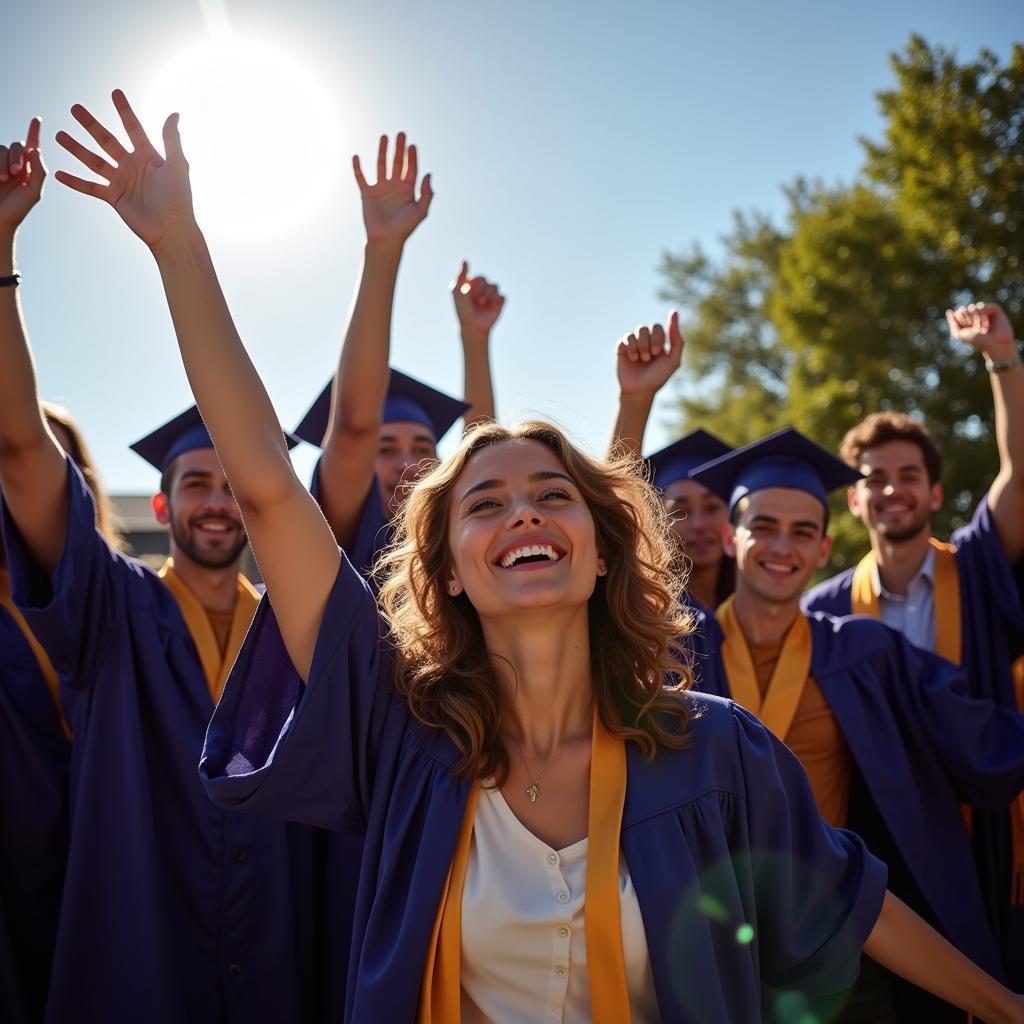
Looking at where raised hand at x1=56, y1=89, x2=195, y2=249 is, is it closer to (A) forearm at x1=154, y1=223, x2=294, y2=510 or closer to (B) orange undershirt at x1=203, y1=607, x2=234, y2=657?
(A) forearm at x1=154, y1=223, x2=294, y2=510

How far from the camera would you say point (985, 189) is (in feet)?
39.2

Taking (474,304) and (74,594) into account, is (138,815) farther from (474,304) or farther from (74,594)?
(474,304)

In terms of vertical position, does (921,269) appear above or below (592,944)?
above

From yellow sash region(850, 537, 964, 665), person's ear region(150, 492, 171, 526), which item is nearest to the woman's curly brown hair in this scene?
person's ear region(150, 492, 171, 526)

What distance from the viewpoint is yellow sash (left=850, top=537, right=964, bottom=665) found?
412 cm

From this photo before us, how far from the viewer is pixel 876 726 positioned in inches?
134

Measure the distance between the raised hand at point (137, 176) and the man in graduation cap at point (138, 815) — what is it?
87 cm

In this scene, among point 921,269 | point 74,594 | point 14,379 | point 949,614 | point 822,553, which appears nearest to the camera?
point 14,379

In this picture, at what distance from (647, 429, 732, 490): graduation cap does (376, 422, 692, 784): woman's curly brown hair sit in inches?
Answer: 77.5

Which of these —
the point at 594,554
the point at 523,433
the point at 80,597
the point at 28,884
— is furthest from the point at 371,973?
the point at 28,884

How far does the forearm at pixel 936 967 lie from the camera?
2.20 m

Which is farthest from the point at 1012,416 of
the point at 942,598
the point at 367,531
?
the point at 367,531

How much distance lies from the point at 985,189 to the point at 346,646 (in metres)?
12.3

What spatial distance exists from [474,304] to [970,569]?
7.85 ft
